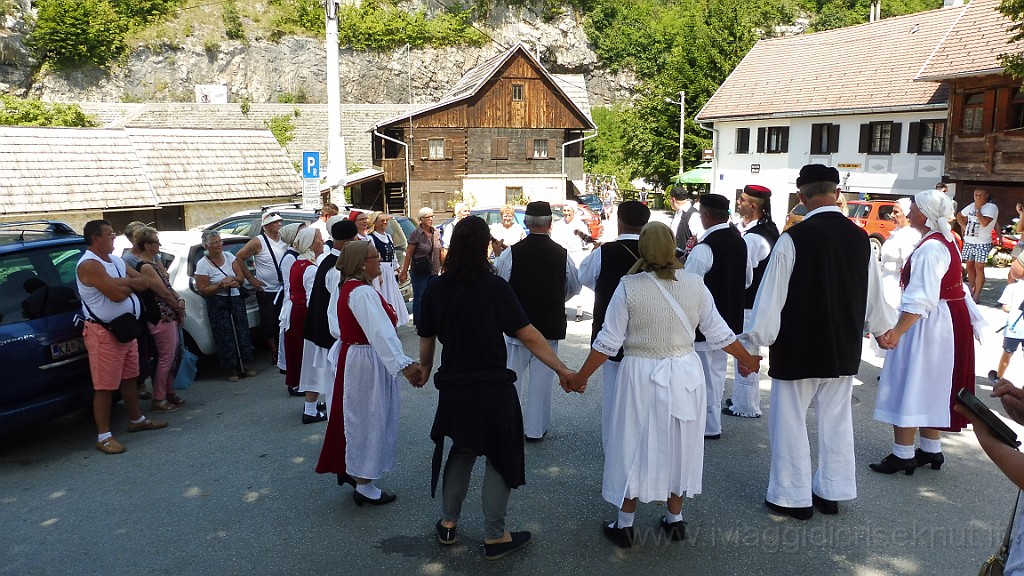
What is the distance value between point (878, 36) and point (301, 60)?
169ft

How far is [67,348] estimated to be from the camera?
20.2 ft

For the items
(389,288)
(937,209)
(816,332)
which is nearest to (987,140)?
(937,209)

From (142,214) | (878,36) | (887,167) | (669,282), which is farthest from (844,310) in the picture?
(878,36)

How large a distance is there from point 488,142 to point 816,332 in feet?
129

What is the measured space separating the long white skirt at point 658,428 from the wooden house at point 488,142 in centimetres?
3756

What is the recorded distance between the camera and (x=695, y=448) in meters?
4.21

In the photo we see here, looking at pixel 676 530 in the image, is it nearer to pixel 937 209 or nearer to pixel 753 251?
pixel 937 209

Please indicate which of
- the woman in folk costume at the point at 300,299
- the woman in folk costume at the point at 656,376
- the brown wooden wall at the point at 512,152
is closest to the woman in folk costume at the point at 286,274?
the woman in folk costume at the point at 300,299

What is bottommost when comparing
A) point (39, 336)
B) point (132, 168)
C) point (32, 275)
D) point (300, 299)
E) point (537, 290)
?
point (39, 336)

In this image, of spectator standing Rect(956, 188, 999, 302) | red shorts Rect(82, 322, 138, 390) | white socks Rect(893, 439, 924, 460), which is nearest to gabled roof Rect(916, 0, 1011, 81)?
spectator standing Rect(956, 188, 999, 302)

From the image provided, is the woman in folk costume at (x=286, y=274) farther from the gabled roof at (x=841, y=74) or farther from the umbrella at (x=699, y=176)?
the umbrella at (x=699, y=176)

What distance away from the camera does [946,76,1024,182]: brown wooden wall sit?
906 inches

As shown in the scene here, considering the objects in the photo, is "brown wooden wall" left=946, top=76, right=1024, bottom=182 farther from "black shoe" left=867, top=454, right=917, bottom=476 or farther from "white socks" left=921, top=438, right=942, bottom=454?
"black shoe" left=867, top=454, right=917, bottom=476

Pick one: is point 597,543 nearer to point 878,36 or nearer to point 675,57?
point 878,36
